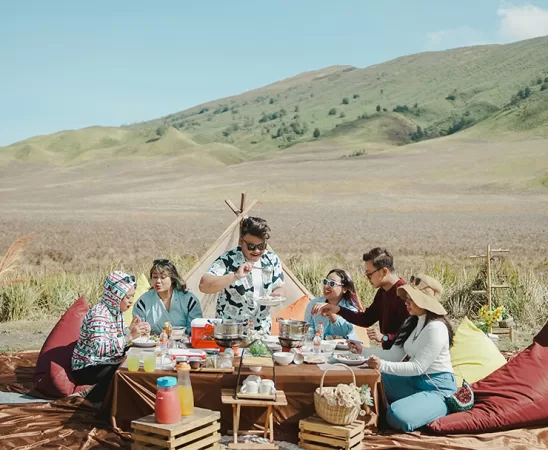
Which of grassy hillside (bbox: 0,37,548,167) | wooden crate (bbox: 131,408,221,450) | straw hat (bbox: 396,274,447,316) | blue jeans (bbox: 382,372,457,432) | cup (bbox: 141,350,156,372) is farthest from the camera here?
grassy hillside (bbox: 0,37,548,167)

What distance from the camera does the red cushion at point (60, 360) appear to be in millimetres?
5227

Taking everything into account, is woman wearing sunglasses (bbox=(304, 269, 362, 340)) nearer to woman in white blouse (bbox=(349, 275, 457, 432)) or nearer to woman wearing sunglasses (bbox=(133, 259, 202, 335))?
woman in white blouse (bbox=(349, 275, 457, 432))

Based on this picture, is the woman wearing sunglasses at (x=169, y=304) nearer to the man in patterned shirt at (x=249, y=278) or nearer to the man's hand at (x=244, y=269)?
the man in patterned shirt at (x=249, y=278)

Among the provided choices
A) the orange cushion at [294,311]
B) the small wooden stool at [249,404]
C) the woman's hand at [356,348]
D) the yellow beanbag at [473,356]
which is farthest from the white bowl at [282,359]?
the orange cushion at [294,311]

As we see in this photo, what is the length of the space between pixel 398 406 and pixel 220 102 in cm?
14258

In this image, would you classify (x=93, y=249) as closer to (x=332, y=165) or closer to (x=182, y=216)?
(x=182, y=216)

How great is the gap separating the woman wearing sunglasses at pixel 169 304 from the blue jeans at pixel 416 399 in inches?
67.2

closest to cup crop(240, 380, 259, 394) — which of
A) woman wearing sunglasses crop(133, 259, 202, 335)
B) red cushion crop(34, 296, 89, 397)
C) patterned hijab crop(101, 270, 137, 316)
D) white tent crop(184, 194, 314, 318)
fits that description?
patterned hijab crop(101, 270, 137, 316)

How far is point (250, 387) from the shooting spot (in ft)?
13.1

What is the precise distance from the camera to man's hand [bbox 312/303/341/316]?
17.0 feet

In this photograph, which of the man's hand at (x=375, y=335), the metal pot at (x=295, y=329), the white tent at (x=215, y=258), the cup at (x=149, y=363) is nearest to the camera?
the cup at (x=149, y=363)

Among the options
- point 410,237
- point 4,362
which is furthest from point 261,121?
point 4,362

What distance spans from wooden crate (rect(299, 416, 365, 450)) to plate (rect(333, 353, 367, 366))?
0.39 meters

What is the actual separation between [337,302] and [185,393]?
6.12ft
